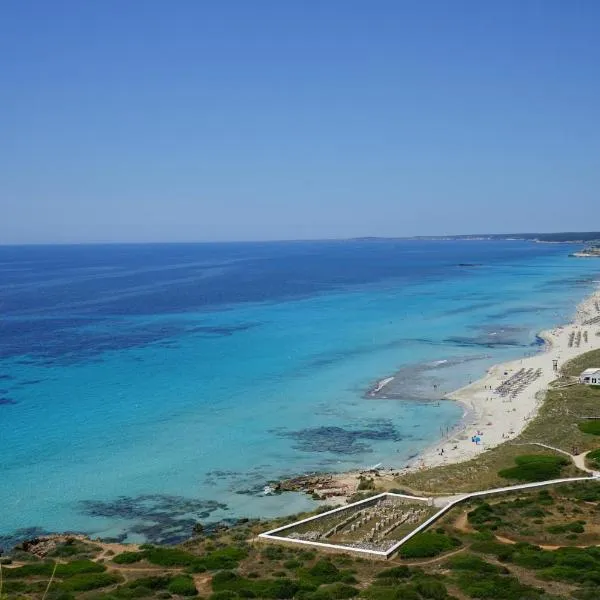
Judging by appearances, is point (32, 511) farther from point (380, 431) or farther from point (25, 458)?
point (380, 431)

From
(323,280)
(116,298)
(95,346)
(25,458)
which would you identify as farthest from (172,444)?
(323,280)

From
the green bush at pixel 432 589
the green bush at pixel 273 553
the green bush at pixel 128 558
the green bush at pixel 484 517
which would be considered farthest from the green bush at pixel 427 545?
the green bush at pixel 128 558

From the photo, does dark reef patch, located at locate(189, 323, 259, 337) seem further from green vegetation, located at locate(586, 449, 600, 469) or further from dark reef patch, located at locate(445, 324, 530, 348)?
green vegetation, located at locate(586, 449, 600, 469)

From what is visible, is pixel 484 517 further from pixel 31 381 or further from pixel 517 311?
pixel 517 311

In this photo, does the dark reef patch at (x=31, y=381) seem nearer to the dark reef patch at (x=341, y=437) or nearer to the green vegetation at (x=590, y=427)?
the dark reef patch at (x=341, y=437)

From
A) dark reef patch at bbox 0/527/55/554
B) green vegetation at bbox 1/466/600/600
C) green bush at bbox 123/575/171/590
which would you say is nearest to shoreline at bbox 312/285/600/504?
green vegetation at bbox 1/466/600/600

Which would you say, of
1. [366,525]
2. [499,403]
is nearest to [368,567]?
[366,525]
